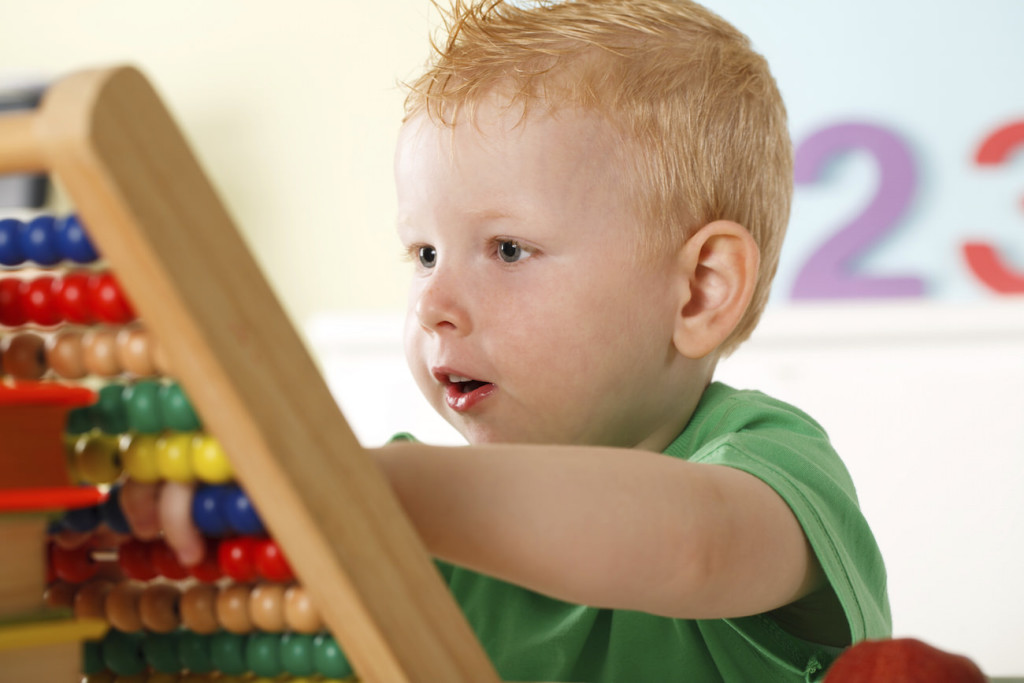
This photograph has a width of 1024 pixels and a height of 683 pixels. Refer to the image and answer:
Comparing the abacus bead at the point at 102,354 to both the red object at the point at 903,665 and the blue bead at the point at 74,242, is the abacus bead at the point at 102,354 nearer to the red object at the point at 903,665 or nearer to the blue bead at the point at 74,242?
the blue bead at the point at 74,242

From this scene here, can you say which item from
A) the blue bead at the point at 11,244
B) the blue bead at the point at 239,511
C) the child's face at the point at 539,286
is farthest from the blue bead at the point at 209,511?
the child's face at the point at 539,286

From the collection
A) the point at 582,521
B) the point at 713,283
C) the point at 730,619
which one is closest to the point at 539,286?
the point at 713,283

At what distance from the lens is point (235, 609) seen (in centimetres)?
40

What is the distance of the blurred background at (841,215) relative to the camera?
205cm

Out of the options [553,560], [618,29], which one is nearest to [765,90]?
[618,29]

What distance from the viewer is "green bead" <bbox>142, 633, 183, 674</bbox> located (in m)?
0.41

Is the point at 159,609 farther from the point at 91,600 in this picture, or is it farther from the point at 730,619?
the point at 730,619

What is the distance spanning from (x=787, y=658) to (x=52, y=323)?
1.51 ft

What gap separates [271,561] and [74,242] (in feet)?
0.43

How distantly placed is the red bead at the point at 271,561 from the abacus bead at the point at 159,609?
6cm

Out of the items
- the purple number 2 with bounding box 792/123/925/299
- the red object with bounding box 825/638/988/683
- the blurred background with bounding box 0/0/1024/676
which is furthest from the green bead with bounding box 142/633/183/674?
the purple number 2 with bounding box 792/123/925/299

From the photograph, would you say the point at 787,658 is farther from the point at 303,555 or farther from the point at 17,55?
the point at 17,55

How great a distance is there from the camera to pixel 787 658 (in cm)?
64

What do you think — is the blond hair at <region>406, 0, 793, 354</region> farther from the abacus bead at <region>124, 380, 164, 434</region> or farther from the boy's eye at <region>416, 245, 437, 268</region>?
the abacus bead at <region>124, 380, 164, 434</region>
